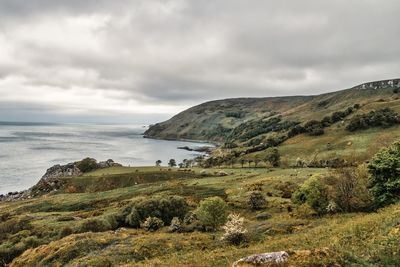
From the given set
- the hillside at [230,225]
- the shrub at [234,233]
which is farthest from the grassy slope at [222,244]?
the shrub at [234,233]

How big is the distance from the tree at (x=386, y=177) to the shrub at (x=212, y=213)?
57.2 feet

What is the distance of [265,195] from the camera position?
66.2 meters

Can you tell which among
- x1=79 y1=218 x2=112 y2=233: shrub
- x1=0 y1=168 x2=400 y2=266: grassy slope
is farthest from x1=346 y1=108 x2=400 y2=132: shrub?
x1=79 y1=218 x2=112 y2=233: shrub

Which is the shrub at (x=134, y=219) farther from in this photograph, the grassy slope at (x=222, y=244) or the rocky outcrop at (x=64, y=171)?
the rocky outcrop at (x=64, y=171)

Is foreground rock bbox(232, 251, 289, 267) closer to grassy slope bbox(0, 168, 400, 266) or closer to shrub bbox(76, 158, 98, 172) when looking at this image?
grassy slope bbox(0, 168, 400, 266)

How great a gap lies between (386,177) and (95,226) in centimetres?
3907

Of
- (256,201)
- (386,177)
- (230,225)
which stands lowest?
(256,201)

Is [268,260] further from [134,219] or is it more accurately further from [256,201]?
[256,201]

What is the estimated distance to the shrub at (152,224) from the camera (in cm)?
5013

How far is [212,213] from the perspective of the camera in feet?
140

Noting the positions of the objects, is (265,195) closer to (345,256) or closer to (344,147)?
(345,256)

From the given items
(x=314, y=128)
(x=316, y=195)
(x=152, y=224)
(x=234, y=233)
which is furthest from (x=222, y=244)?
(x=314, y=128)

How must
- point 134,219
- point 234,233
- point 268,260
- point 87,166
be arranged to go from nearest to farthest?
point 268,260
point 234,233
point 134,219
point 87,166

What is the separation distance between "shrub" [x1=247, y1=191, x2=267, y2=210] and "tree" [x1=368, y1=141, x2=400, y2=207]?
71.7 ft
